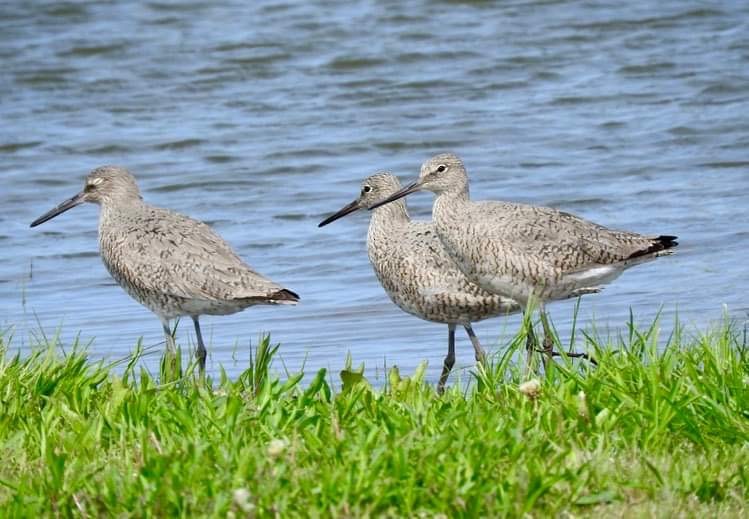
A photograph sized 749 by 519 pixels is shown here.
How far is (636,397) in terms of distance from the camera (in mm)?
5434

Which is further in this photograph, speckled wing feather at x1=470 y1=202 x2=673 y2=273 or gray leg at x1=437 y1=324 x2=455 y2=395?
speckled wing feather at x1=470 y1=202 x2=673 y2=273

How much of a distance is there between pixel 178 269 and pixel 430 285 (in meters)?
1.31

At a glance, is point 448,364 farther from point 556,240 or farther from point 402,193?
point 402,193

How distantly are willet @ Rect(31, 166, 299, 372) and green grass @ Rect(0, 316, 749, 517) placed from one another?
5.07 feet

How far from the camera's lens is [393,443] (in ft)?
15.6

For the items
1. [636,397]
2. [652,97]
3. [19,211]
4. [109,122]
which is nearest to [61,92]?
[109,122]

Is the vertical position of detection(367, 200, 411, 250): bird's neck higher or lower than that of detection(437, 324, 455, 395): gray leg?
higher

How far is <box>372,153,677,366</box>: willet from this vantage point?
751cm

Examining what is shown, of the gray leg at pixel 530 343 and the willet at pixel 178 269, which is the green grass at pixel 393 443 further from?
the willet at pixel 178 269

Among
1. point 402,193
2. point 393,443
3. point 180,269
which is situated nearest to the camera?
point 393,443

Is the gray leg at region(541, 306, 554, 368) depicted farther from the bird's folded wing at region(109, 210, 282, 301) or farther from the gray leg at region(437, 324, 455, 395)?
the bird's folded wing at region(109, 210, 282, 301)

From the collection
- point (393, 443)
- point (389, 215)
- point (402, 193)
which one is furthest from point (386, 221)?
point (393, 443)

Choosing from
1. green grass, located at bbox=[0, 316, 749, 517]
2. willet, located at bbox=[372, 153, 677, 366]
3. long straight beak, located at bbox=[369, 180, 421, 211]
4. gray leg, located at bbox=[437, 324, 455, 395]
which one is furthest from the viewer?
long straight beak, located at bbox=[369, 180, 421, 211]

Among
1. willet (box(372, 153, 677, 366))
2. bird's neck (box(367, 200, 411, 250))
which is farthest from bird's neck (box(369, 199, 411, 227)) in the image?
willet (box(372, 153, 677, 366))
